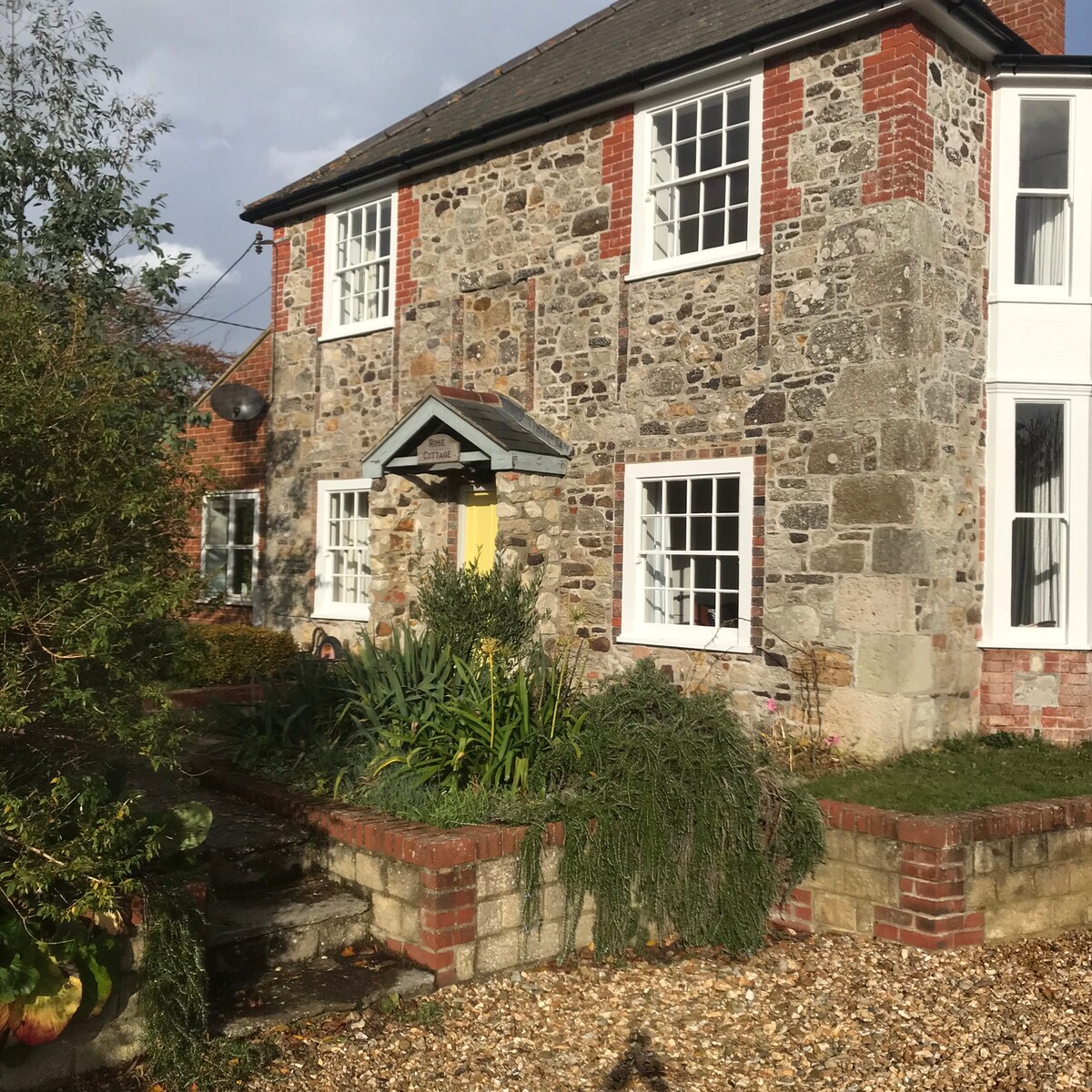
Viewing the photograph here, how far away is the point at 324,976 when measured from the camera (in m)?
5.50

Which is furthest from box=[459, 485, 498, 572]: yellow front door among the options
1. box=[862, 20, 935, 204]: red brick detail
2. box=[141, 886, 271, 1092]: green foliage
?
box=[141, 886, 271, 1092]: green foliage

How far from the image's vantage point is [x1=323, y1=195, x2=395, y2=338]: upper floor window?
13.1 metres

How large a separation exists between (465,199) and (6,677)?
9198mm

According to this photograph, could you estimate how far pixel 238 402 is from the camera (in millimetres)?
14391

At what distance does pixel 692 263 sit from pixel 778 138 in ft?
4.03

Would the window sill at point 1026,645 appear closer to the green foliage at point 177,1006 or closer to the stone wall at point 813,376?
the stone wall at point 813,376

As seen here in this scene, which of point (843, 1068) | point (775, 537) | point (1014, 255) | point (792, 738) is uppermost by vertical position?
point (1014, 255)

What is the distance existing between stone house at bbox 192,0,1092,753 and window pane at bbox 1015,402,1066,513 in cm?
2

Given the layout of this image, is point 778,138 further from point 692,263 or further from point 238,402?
point 238,402

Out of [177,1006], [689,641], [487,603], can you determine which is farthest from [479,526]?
[177,1006]

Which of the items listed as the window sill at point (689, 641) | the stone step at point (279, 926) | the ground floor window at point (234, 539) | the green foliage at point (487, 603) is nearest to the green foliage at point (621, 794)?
the stone step at point (279, 926)

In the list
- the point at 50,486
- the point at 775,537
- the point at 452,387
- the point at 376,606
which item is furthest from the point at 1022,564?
the point at 50,486

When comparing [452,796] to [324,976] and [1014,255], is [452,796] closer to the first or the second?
[324,976]

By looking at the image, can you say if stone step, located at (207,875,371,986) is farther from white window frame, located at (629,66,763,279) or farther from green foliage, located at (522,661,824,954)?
white window frame, located at (629,66,763,279)
